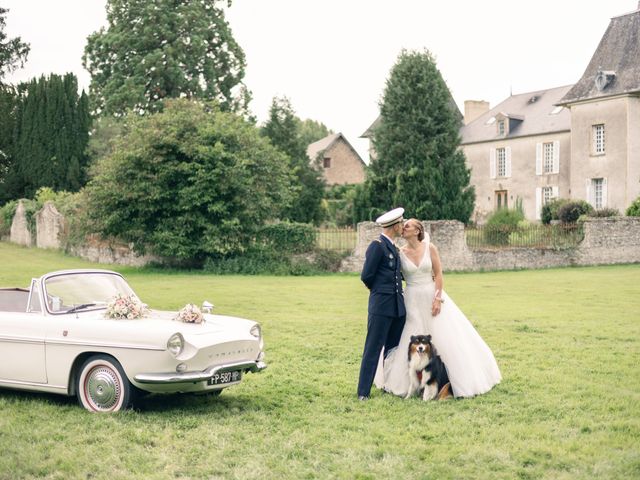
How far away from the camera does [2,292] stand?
352 inches

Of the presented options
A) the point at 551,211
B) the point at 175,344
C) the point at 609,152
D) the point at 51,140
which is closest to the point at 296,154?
the point at 51,140

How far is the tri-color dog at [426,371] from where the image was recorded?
859 centimetres

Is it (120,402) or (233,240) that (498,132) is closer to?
(233,240)

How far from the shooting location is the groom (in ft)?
28.5

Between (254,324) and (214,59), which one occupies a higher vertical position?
(214,59)

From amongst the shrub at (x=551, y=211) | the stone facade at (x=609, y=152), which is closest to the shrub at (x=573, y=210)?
the shrub at (x=551, y=211)

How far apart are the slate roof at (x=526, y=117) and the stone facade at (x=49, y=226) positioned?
2491 cm

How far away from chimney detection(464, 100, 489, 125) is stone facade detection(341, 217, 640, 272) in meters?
30.8

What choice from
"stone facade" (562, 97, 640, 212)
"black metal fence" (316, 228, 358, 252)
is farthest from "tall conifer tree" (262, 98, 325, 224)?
"black metal fence" (316, 228, 358, 252)

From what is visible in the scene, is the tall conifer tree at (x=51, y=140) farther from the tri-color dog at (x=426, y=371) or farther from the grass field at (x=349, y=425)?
the tri-color dog at (x=426, y=371)

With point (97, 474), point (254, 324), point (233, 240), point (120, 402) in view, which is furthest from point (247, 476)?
point (233, 240)

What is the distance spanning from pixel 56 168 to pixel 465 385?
4648 centimetres

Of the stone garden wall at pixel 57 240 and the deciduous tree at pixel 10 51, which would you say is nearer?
the stone garden wall at pixel 57 240

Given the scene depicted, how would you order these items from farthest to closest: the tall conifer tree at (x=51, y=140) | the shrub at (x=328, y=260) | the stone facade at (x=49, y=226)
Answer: the tall conifer tree at (x=51, y=140) < the stone facade at (x=49, y=226) < the shrub at (x=328, y=260)
